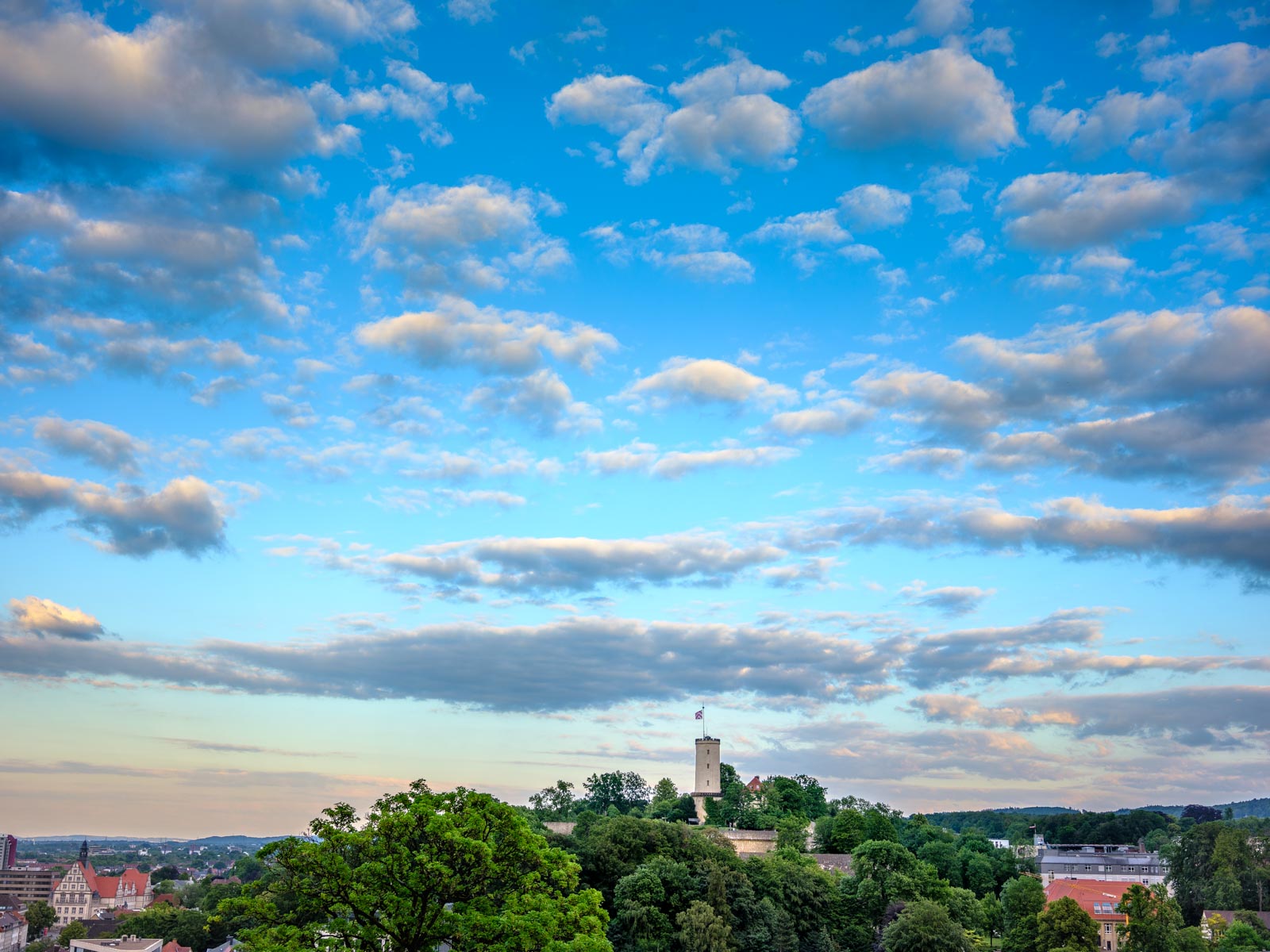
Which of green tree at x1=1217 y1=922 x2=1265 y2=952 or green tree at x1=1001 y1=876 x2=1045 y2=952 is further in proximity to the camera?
green tree at x1=1001 y1=876 x2=1045 y2=952

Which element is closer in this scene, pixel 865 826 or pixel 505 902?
pixel 505 902

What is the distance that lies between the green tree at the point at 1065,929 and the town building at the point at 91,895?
507 ft

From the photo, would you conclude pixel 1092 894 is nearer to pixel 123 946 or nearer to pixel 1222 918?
pixel 1222 918

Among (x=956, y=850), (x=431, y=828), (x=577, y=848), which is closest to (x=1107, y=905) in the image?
(x=956, y=850)

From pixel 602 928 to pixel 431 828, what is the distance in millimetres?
7347

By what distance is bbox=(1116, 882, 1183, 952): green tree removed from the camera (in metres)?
77.1

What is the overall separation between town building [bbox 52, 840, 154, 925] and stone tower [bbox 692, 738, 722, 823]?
338 feet

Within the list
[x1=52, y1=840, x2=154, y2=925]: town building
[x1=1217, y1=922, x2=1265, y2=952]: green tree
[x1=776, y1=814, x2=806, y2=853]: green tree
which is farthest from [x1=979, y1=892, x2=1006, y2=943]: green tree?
[x1=52, y1=840, x2=154, y2=925]: town building

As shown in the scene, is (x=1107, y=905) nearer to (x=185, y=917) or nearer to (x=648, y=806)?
(x=648, y=806)

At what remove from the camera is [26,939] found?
516 feet

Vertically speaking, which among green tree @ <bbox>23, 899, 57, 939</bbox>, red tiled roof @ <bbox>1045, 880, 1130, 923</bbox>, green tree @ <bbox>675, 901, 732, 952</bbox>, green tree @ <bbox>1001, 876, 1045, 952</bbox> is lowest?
green tree @ <bbox>23, 899, 57, 939</bbox>

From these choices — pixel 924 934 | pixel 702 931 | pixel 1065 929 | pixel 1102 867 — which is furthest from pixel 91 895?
pixel 1065 929

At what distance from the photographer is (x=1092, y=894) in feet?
358

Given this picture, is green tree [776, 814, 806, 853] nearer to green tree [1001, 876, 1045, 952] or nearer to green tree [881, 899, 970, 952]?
green tree [1001, 876, 1045, 952]
